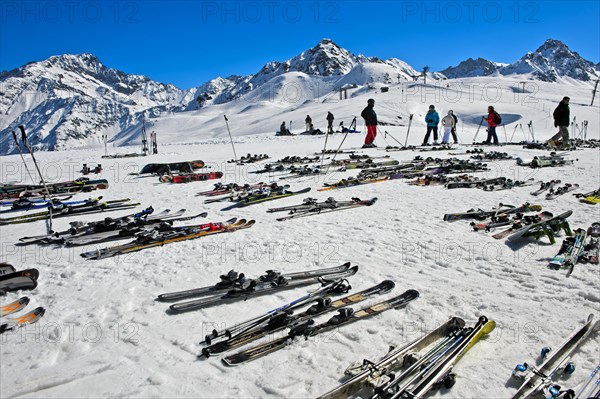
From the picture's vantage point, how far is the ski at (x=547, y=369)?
2.99m

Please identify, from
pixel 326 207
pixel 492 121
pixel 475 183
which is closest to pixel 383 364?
pixel 326 207

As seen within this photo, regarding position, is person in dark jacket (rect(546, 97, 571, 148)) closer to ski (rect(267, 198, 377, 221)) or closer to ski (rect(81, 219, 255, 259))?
ski (rect(267, 198, 377, 221))

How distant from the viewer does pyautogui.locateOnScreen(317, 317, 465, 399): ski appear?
301 centimetres

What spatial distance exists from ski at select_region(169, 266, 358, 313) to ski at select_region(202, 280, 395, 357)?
1.69 ft

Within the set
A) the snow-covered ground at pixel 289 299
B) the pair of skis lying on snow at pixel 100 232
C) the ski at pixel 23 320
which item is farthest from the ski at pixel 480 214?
the ski at pixel 23 320

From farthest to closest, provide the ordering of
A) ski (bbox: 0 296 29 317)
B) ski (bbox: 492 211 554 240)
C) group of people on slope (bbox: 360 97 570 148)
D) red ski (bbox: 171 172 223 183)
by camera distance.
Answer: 1. group of people on slope (bbox: 360 97 570 148)
2. red ski (bbox: 171 172 223 183)
3. ski (bbox: 492 211 554 240)
4. ski (bbox: 0 296 29 317)

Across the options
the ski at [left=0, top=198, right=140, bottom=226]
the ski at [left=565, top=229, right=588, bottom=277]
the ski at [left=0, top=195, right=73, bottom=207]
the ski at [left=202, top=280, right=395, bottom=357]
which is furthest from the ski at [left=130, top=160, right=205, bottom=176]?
the ski at [left=565, top=229, right=588, bottom=277]

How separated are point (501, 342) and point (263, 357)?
217 cm

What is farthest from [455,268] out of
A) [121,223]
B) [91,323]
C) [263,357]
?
[121,223]

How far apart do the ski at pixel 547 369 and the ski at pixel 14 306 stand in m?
4.78

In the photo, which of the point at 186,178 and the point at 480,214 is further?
the point at 186,178

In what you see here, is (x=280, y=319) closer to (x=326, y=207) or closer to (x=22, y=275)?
(x=22, y=275)

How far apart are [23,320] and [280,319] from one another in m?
2.57

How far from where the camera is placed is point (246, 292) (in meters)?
4.62
